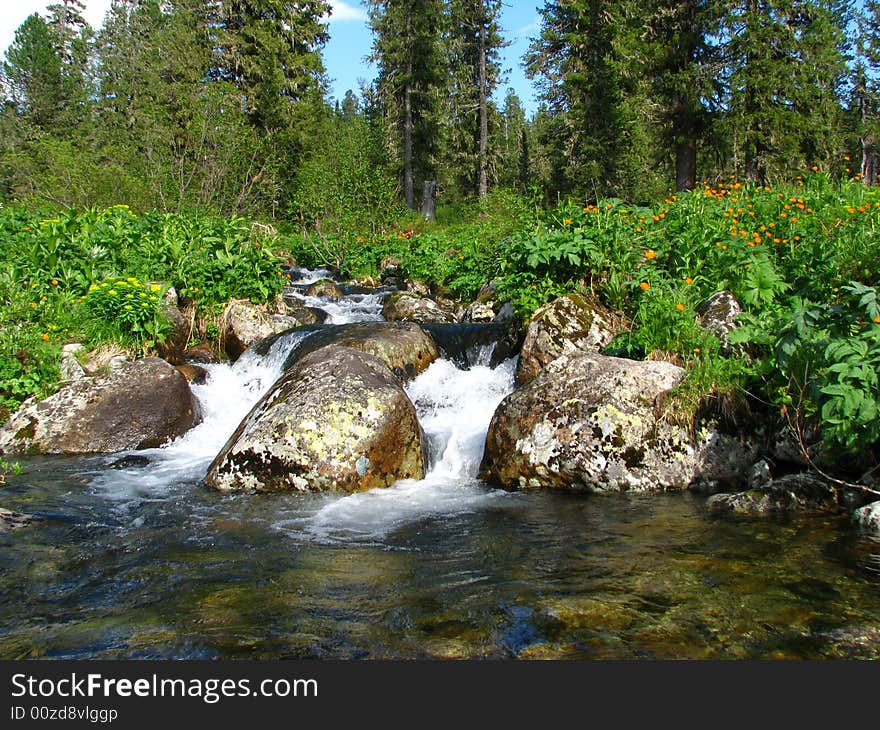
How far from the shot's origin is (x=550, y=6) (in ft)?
85.5

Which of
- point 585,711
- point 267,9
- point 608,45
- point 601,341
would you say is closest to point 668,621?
point 585,711

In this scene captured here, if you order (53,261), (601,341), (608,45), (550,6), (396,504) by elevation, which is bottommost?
(396,504)

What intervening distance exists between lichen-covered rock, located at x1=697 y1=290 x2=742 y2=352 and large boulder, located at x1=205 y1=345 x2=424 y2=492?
3.20 m

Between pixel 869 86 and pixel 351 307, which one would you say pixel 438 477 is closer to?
pixel 351 307

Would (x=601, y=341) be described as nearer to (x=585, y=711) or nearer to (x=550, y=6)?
(x=585, y=711)

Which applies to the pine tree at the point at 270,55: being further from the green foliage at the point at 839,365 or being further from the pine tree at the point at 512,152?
the green foliage at the point at 839,365

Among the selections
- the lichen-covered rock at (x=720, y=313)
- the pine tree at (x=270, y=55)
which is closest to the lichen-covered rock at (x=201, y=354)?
the lichen-covered rock at (x=720, y=313)

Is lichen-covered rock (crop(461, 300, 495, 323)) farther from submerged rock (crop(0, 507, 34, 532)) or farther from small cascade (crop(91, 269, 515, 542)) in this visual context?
submerged rock (crop(0, 507, 34, 532))

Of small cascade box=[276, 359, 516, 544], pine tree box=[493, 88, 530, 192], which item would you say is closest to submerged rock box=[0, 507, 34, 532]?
small cascade box=[276, 359, 516, 544]

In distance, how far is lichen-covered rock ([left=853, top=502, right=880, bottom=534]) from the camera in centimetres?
441

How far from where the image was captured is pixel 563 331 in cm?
789

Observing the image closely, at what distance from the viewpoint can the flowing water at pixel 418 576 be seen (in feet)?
10.5

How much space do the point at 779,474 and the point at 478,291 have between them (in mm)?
7527

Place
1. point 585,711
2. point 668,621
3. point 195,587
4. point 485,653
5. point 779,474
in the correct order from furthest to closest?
point 779,474
point 195,587
point 668,621
point 485,653
point 585,711
